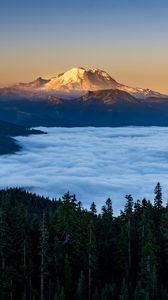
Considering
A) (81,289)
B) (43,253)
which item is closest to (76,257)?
(43,253)

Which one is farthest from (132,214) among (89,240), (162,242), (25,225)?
(25,225)

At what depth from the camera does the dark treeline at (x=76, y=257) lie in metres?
80.1

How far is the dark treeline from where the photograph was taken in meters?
80.1

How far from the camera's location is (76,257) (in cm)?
8744

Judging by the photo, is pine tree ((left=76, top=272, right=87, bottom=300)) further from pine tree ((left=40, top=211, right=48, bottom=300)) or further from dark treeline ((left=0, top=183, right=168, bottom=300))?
pine tree ((left=40, top=211, right=48, bottom=300))

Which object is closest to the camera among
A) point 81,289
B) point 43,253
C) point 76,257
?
point 81,289

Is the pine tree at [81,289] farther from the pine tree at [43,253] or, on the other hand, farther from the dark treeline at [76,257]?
the pine tree at [43,253]

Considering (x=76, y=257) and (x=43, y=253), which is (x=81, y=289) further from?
(x=76, y=257)

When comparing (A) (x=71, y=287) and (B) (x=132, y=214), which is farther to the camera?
(B) (x=132, y=214)

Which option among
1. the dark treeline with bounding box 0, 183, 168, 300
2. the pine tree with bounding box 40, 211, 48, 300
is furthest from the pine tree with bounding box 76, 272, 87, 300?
the pine tree with bounding box 40, 211, 48, 300

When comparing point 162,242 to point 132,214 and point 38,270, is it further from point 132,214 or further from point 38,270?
point 38,270

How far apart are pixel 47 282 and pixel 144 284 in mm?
14848

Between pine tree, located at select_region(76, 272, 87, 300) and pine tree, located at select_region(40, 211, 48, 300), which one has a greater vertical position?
pine tree, located at select_region(40, 211, 48, 300)

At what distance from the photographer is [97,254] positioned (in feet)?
293
